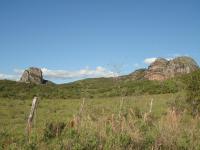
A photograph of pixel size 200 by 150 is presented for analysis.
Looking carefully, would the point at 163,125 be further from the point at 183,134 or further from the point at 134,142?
the point at 134,142

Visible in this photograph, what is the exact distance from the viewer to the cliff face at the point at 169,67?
116581 millimetres

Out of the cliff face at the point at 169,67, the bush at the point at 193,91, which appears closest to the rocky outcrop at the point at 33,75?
the cliff face at the point at 169,67

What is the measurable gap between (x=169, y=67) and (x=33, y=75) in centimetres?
4225

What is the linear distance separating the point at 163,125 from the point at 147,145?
2.05 metres

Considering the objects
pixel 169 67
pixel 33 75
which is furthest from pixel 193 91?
pixel 33 75

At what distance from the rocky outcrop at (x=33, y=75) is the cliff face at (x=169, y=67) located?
1354 inches

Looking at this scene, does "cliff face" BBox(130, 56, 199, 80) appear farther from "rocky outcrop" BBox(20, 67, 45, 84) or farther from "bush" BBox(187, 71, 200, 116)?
"bush" BBox(187, 71, 200, 116)

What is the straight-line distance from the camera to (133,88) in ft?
194

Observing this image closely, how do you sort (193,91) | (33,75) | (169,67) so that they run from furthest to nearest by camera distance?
(169,67) < (33,75) < (193,91)

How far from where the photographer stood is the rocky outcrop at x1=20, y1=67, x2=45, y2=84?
384ft

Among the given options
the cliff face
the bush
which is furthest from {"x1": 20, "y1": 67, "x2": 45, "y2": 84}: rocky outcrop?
the bush

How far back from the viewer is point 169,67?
396 feet

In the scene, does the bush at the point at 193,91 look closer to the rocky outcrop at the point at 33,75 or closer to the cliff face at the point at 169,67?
the cliff face at the point at 169,67

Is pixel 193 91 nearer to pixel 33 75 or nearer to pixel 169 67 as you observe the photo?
pixel 169 67
